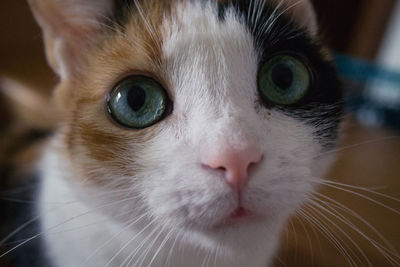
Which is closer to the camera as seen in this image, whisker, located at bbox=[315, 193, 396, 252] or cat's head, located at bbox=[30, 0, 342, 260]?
cat's head, located at bbox=[30, 0, 342, 260]

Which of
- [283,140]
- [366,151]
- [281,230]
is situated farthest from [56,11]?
[366,151]

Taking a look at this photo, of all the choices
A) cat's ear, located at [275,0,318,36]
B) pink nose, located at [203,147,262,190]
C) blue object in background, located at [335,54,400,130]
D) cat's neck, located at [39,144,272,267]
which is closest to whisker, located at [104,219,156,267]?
cat's neck, located at [39,144,272,267]

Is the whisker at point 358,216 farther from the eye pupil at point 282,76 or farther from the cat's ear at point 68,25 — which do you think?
the cat's ear at point 68,25

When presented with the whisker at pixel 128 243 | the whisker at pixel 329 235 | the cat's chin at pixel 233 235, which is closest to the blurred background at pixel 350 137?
the whisker at pixel 329 235

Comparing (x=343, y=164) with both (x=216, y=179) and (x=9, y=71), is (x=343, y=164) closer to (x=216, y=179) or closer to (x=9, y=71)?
(x=216, y=179)

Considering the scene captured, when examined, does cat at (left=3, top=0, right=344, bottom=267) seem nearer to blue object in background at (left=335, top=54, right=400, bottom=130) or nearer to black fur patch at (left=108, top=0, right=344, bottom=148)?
black fur patch at (left=108, top=0, right=344, bottom=148)

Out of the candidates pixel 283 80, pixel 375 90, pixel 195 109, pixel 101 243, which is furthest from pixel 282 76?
pixel 375 90

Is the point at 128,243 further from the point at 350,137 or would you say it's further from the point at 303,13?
the point at 350,137
